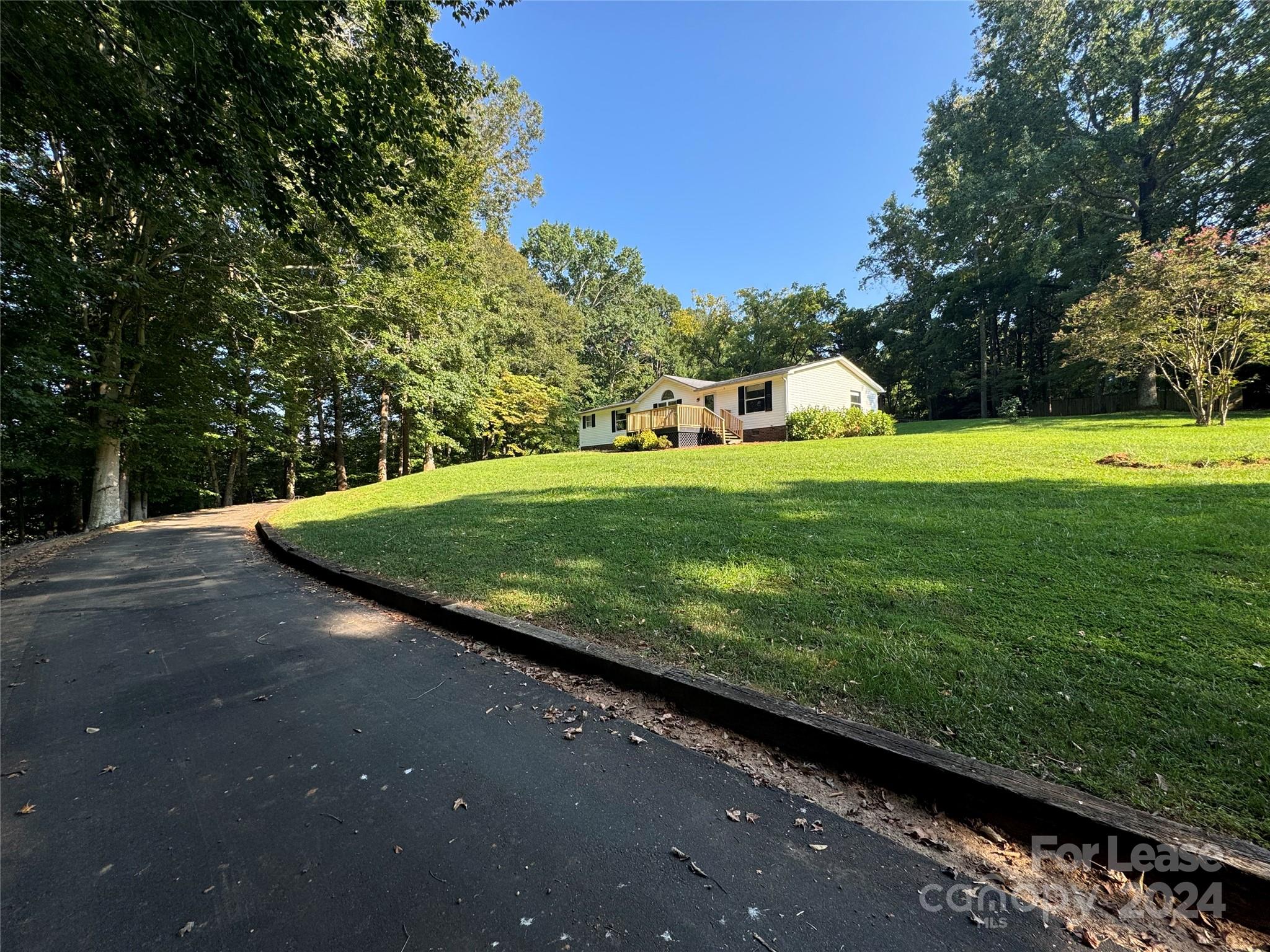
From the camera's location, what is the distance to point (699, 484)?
8.21m

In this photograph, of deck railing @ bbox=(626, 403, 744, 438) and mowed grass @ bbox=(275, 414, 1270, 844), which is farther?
deck railing @ bbox=(626, 403, 744, 438)

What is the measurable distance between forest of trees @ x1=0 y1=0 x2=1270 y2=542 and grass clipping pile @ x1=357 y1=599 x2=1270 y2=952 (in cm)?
573

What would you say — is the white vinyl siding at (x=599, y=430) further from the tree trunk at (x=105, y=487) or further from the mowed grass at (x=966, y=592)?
the mowed grass at (x=966, y=592)

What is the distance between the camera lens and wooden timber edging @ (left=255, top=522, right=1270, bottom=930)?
130cm

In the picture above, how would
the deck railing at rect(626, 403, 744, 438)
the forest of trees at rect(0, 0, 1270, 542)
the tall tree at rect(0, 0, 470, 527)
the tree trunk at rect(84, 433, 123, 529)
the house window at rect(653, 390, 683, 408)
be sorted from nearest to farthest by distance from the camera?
the tall tree at rect(0, 0, 470, 527) < the forest of trees at rect(0, 0, 1270, 542) < the tree trunk at rect(84, 433, 123, 529) < the deck railing at rect(626, 403, 744, 438) < the house window at rect(653, 390, 683, 408)

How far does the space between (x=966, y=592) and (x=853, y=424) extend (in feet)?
51.4

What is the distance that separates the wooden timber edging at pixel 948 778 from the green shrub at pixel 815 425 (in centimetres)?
1566

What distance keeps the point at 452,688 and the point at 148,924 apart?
1.35 metres

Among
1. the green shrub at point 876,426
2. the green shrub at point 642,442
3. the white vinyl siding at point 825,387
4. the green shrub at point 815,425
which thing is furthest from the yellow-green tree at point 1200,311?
the green shrub at point 642,442

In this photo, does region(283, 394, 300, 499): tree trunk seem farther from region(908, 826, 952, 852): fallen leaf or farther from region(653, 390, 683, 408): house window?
region(908, 826, 952, 852): fallen leaf

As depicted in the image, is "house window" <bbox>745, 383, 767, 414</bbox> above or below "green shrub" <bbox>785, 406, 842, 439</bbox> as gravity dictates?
above

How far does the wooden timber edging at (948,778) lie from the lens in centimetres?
Answer: 130

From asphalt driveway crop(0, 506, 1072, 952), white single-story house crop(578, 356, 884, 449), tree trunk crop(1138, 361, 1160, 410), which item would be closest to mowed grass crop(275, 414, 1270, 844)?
asphalt driveway crop(0, 506, 1072, 952)

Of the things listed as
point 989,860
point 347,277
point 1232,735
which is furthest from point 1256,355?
point 347,277
